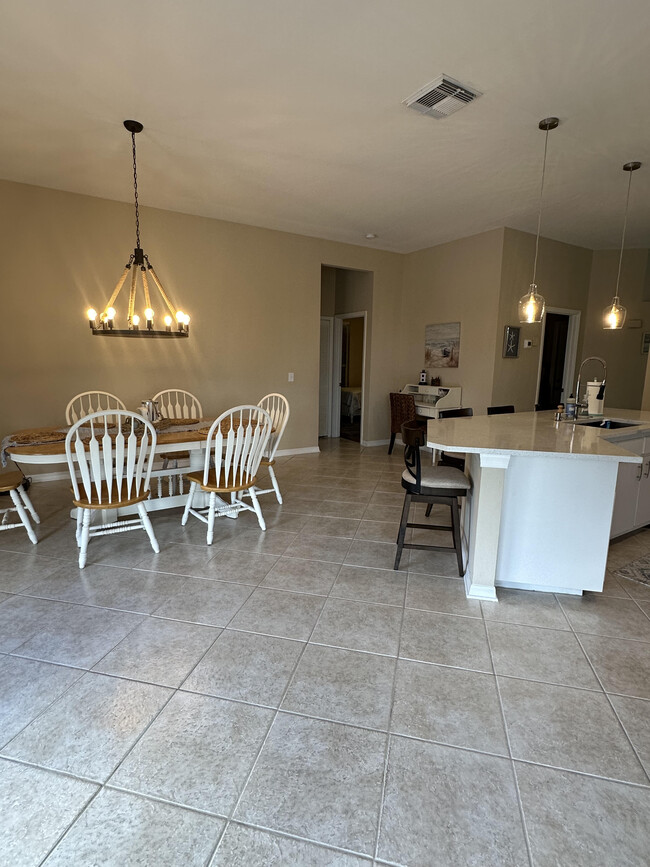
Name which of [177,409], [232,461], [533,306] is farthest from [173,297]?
[533,306]

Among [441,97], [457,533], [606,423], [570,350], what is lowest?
[457,533]

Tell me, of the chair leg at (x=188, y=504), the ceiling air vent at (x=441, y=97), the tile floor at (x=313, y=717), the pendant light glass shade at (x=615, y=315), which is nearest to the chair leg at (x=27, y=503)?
the tile floor at (x=313, y=717)

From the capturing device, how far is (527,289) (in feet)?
18.4

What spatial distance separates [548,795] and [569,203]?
4.96m

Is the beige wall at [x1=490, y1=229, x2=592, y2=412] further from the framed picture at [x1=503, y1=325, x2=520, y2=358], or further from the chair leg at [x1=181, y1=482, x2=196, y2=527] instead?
the chair leg at [x1=181, y1=482, x2=196, y2=527]

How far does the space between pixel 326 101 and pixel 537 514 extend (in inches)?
111

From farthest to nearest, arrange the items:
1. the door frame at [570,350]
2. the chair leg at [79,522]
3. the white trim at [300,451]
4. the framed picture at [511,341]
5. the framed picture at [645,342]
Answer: the door frame at [570,350] < the framed picture at [645,342] < the white trim at [300,451] < the framed picture at [511,341] < the chair leg at [79,522]

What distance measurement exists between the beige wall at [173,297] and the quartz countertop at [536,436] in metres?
3.06

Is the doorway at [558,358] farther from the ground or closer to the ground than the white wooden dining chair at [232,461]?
farther from the ground

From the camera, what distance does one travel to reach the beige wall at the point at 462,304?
17.7 feet

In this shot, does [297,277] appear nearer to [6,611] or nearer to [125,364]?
[125,364]

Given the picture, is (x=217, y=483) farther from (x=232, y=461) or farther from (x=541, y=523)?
(x=541, y=523)

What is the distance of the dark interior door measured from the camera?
246 inches

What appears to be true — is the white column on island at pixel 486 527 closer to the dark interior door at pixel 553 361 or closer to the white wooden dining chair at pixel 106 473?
the white wooden dining chair at pixel 106 473
